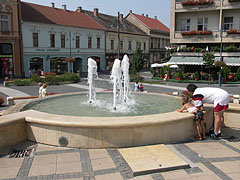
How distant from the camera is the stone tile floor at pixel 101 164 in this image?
502 centimetres

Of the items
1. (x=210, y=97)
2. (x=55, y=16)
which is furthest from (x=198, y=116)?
(x=55, y=16)

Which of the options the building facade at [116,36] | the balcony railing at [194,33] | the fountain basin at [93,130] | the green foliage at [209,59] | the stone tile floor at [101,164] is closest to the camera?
the stone tile floor at [101,164]

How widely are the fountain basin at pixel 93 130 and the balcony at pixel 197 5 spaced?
2915 centimetres

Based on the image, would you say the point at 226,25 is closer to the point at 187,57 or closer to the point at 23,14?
the point at 187,57

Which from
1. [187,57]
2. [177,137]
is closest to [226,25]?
[187,57]

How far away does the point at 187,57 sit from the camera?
3438cm

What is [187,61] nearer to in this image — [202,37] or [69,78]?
[202,37]

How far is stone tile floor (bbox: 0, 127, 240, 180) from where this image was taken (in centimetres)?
502

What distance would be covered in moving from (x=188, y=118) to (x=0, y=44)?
3130 centimetres

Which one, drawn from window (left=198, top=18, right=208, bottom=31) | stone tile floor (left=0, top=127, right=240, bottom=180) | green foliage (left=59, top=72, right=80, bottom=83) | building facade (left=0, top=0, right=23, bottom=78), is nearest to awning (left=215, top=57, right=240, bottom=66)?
window (left=198, top=18, right=208, bottom=31)

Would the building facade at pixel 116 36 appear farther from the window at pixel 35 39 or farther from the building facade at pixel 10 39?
the building facade at pixel 10 39

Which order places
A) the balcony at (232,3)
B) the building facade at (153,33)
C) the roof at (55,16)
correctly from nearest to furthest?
the balcony at (232,3) < the roof at (55,16) < the building facade at (153,33)

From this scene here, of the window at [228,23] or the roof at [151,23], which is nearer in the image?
the window at [228,23]

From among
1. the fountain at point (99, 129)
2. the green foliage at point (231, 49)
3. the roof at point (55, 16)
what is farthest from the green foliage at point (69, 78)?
the fountain at point (99, 129)
